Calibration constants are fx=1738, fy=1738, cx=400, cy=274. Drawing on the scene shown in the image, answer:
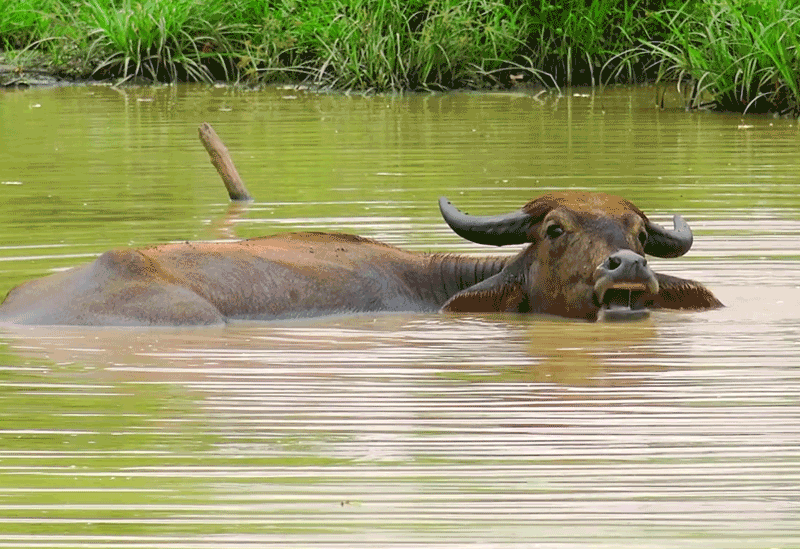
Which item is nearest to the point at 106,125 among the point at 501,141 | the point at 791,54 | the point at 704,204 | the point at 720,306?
the point at 501,141

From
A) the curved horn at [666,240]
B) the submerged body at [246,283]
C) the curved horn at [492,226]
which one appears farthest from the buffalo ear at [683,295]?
the submerged body at [246,283]

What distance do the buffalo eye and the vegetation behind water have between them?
1073cm

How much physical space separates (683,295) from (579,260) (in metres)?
0.68

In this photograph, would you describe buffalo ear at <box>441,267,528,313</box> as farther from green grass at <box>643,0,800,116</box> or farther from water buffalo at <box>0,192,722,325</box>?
green grass at <box>643,0,800,116</box>

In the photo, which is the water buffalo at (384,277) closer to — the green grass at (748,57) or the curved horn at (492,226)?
the curved horn at (492,226)

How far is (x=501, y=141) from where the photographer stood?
1560 cm

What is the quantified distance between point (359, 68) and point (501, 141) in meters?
6.29

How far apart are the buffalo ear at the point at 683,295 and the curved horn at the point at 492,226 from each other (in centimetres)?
70

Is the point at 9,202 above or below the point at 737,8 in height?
below

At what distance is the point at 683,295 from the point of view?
827 cm

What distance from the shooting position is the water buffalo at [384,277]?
7.58 m

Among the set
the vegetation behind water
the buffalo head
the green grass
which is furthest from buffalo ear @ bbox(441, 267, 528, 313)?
the vegetation behind water

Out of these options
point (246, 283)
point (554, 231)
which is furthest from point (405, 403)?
point (554, 231)

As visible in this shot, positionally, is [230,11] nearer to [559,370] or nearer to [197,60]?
[197,60]
